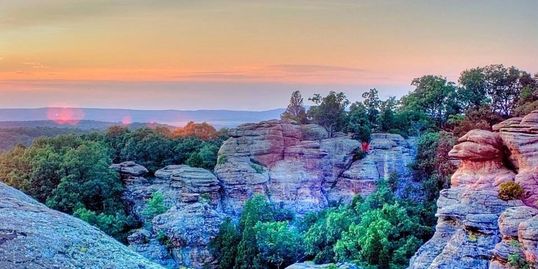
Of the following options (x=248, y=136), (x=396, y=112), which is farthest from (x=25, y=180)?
(x=396, y=112)

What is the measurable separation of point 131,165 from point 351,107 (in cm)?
1720

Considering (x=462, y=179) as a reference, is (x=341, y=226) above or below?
below

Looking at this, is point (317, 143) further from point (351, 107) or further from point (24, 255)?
point (24, 255)

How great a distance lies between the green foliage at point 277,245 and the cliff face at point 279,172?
16.3ft

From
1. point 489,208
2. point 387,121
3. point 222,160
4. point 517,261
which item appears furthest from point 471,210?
point 387,121

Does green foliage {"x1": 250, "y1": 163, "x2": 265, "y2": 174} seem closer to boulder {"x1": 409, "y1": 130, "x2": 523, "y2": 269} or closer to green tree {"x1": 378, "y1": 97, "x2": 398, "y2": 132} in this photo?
green tree {"x1": 378, "y1": 97, "x2": 398, "y2": 132}

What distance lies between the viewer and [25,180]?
36.5 m

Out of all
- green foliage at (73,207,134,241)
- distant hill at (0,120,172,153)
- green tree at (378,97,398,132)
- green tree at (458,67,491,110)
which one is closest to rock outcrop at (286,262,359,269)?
green foliage at (73,207,134,241)

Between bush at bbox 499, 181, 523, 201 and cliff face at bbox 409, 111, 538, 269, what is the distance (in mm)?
222

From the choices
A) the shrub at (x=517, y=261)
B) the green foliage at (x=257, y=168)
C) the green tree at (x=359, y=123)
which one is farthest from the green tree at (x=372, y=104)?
the shrub at (x=517, y=261)

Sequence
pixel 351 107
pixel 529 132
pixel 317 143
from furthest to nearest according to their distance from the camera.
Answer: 1. pixel 351 107
2. pixel 317 143
3. pixel 529 132

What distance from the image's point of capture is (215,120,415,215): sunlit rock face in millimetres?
36656

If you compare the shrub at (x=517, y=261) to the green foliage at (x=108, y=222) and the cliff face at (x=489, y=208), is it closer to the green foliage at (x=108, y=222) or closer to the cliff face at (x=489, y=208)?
the cliff face at (x=489, y=208)

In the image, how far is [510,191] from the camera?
69.9 feet
